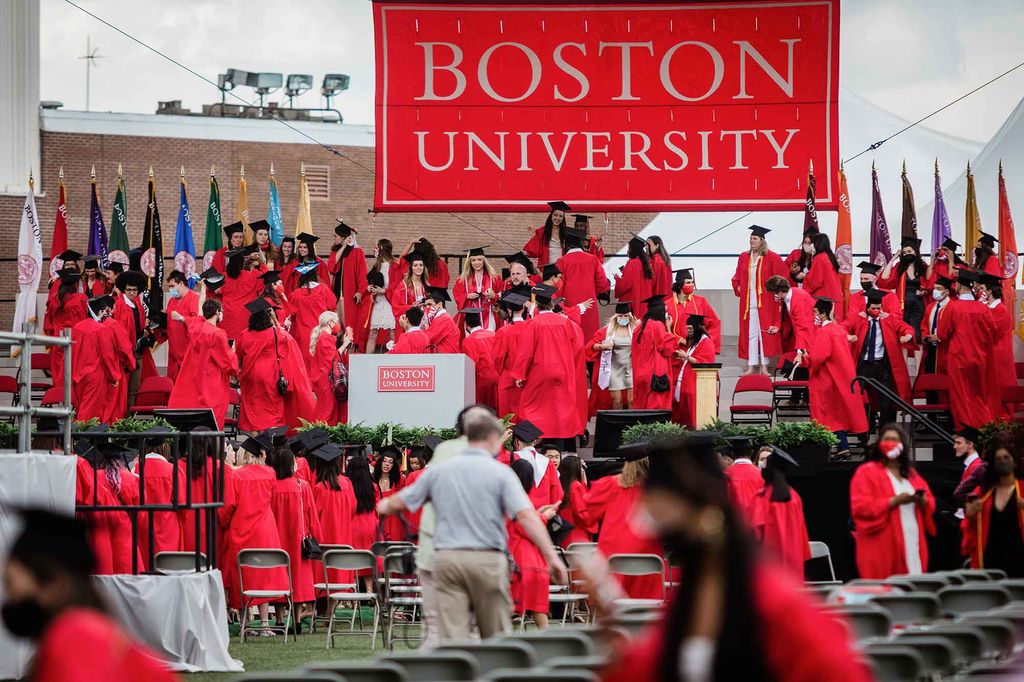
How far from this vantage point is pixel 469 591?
6957 millimetres

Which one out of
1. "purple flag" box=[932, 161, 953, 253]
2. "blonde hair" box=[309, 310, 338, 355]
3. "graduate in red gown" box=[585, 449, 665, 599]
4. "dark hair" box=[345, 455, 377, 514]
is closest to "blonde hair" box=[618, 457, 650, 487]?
"graduate in red gown" box=[585, 449, 665, 599]

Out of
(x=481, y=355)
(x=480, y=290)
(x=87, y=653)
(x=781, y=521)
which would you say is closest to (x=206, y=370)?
(x=481, y=355)

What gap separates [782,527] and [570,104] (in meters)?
8.25

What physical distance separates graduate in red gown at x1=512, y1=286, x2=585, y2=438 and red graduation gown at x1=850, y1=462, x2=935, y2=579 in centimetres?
588

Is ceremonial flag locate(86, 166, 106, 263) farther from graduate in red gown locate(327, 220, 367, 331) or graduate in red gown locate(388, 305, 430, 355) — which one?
graduate in red gown locate(388, 305, 430, 355)

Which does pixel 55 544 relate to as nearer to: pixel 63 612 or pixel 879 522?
pixel 63 612

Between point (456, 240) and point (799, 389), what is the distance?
790 inches

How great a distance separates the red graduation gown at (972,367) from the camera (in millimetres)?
16359

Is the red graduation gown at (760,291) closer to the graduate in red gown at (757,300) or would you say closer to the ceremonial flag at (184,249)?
the graduate in red gown at (757,300)

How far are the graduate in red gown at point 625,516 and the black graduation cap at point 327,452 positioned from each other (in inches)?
Result: 96.4

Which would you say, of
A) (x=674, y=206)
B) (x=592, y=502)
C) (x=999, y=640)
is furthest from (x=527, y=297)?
(x=999, y=640)

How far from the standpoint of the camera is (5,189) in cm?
3142

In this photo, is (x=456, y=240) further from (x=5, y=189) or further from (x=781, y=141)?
(x=781, y=141)

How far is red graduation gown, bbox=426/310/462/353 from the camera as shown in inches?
657
